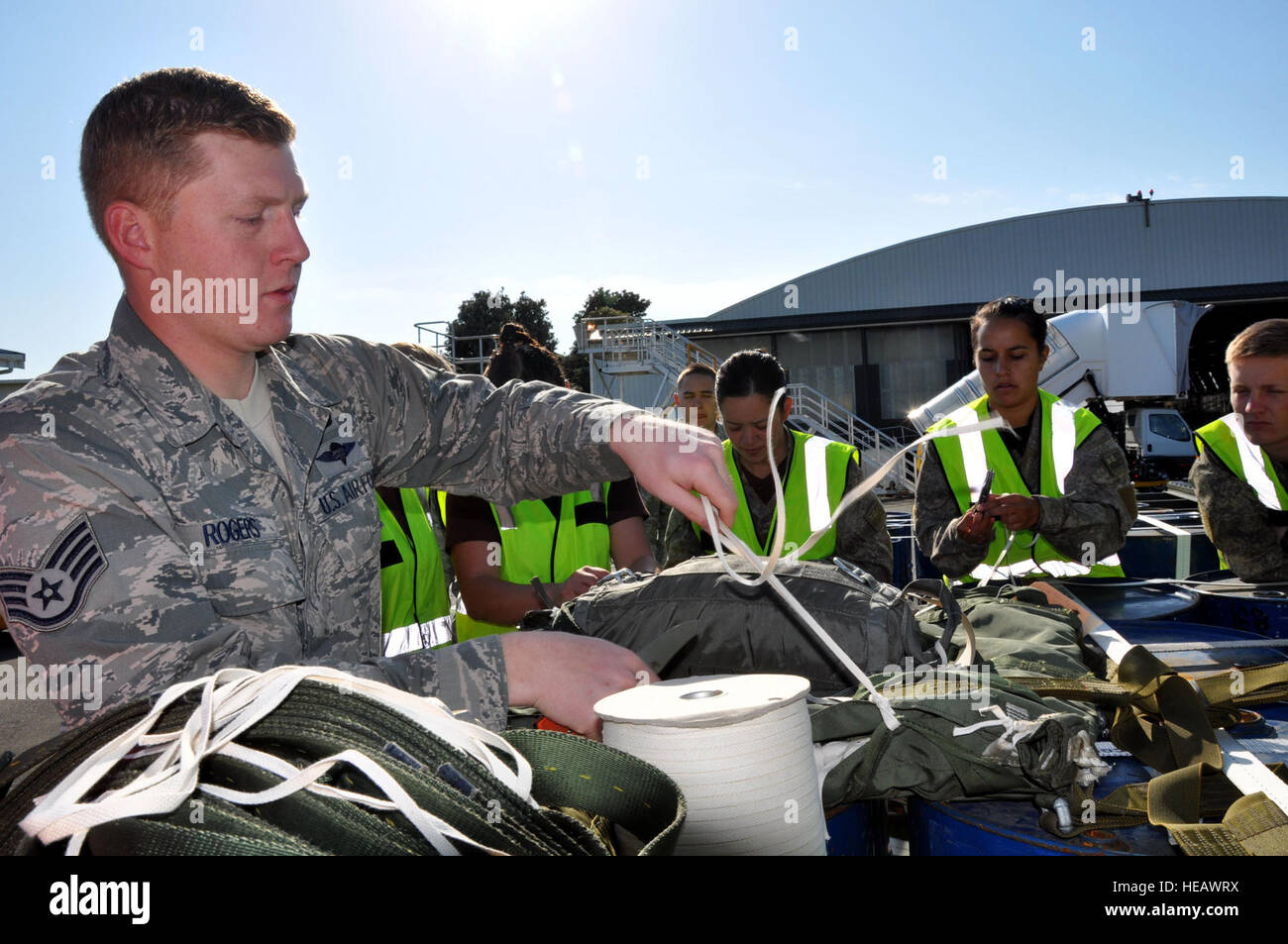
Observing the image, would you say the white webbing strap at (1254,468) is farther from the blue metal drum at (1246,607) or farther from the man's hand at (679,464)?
the man's hand at (679,464)

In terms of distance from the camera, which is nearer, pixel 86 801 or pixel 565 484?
pixel 86 801

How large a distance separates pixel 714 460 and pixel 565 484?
0.54m

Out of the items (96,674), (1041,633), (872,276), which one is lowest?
(1041,633)

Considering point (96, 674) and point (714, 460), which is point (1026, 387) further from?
point (96, 674)

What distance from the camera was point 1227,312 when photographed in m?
20.8

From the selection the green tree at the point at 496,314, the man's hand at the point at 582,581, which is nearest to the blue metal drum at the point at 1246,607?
the man's hand at the point at 582,581

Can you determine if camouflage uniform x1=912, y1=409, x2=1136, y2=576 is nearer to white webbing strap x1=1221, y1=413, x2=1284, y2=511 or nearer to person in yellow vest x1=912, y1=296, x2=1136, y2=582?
person in yellow vest x1=912, y1=296, x2=1136, y2=582

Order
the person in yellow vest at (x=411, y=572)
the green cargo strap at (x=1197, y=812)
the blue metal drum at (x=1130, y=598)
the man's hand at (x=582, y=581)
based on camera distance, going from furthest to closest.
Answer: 1. the person in yellow vest at (x=411, y=572)
2. the man's hand at (x=582, y=581)
3. the blue metal drum at (x=1130, y=598)
4. the green cargo strap at (x=1197, y=812)

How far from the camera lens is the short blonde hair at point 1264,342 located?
Result: 135 inches

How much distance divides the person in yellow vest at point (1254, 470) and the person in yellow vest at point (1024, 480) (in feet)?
1.27

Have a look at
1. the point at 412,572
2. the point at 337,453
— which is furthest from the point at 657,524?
the point at 337,453

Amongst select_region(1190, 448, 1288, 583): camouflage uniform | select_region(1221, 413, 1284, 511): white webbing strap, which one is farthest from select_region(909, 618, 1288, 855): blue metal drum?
select_region(1221, 413, 1284, 511): white webbing strap

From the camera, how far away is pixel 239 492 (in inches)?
65.2
